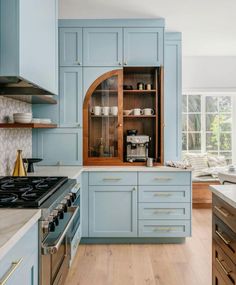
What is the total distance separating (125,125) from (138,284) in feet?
6.62

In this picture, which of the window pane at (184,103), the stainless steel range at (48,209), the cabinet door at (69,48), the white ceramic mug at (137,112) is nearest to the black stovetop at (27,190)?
the stainless steel range at (48,209)

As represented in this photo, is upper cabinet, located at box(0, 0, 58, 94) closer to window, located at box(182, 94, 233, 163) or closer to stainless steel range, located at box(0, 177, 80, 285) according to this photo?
stainless steel range, located at box(0, 177, 80, 285)

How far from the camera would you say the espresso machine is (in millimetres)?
4008

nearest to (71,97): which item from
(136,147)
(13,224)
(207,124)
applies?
(136,147)

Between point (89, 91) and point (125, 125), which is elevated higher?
point (89, 91)

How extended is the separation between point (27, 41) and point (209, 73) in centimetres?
448

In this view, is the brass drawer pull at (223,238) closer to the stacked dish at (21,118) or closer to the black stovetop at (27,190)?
the black stovetop at (27,190)

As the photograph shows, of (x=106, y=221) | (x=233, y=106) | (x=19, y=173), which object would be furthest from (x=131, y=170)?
(x=233, y=106)

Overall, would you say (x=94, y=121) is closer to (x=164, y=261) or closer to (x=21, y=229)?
(x=164, y=261)

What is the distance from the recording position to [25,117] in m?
3.03

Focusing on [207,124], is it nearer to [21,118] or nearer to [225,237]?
[21,118]

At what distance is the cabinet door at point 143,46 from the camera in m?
3.95

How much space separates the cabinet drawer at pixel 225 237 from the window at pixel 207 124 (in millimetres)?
4082

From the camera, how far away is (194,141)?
618cm
